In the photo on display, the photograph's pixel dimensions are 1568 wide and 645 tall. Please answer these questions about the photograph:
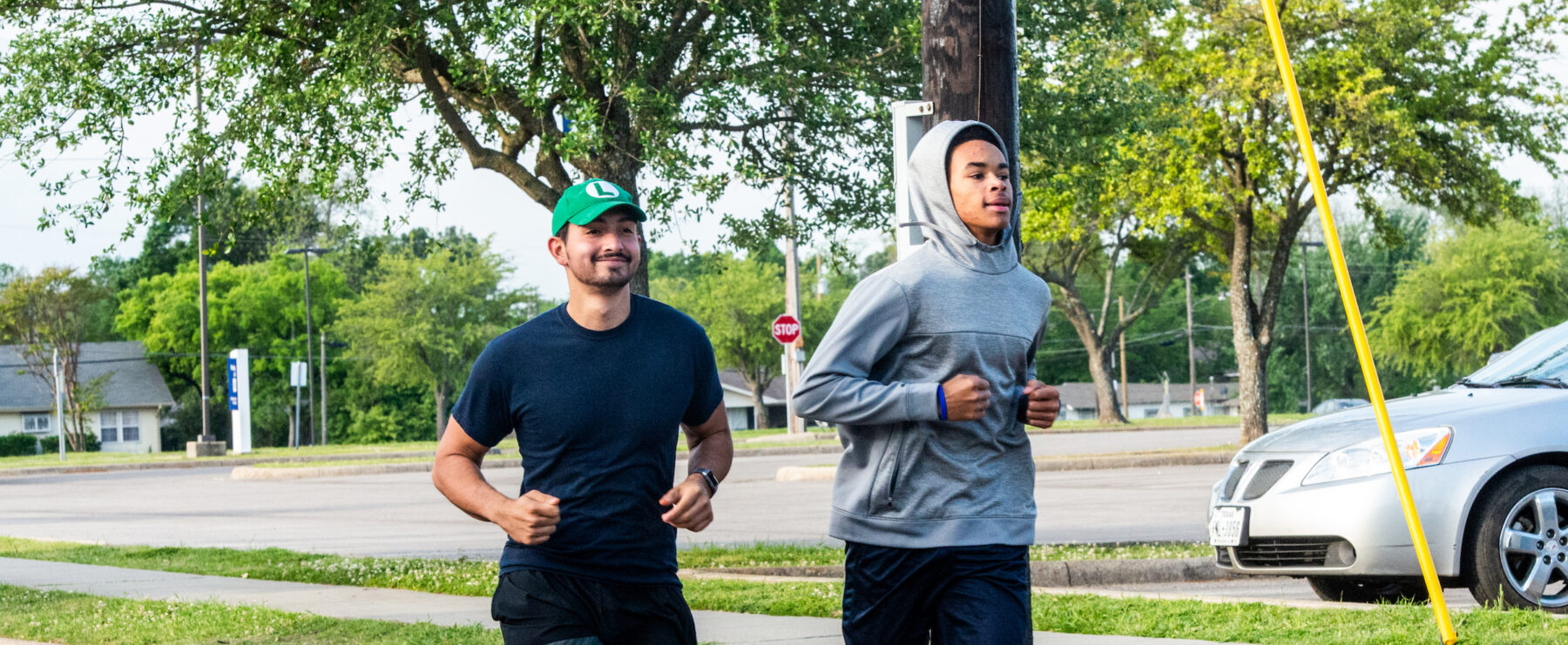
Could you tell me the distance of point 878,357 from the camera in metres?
3.61

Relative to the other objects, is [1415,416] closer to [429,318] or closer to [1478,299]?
[1478,299]

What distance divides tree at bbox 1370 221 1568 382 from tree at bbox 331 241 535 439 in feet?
122

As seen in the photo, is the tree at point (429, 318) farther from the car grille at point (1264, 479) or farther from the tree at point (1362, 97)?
the car grille at point (1264, 479)

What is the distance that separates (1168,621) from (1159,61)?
1915 cm

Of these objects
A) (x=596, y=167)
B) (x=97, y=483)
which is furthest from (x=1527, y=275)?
(x=596, y=167)

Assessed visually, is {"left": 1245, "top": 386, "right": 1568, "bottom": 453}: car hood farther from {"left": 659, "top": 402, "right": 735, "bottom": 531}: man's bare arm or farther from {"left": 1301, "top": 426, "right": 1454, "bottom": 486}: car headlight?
{"left": 659, "top": 402, "right": 735, "bottom": 531}: man's bare arm

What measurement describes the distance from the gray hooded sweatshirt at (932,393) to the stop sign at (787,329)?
27.1 m

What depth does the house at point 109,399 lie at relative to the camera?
236 ft

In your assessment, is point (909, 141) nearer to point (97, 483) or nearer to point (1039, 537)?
point (1039, 537)

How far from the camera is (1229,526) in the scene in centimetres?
792

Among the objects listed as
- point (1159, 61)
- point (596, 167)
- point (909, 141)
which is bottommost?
point (909, 141)

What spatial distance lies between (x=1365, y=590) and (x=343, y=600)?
5.85 metres

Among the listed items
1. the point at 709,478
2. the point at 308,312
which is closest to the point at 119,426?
the point at 308,312

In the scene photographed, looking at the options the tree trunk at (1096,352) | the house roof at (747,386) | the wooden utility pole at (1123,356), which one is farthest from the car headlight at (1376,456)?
the house roof at (747,386)
